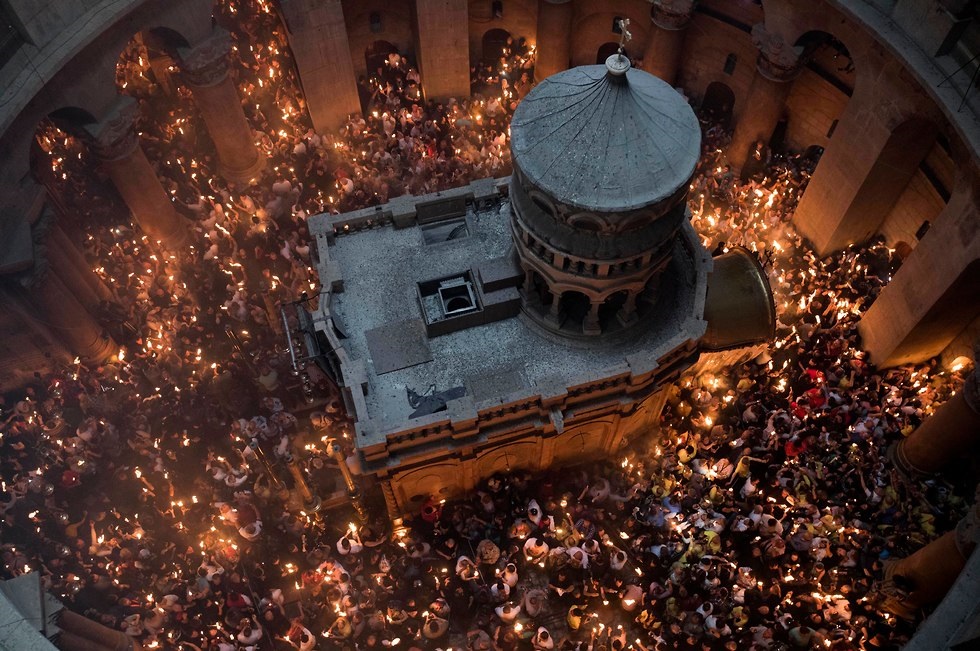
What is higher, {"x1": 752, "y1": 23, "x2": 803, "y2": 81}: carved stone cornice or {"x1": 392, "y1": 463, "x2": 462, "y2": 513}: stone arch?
{"x1": 752, "y1": 23, "x2": 803, "y2": 81}: carved stone cornice

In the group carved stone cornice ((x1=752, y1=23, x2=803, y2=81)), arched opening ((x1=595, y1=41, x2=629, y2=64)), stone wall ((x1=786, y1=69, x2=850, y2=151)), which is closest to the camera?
carved stone cornice ((x1=752, y1=23, x2=803, y2=81))

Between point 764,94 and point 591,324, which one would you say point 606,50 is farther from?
point 591,324

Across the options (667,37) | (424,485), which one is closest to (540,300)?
(424,485)

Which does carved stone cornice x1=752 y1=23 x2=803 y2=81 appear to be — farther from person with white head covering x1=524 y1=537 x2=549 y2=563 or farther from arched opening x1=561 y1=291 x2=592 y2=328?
person with white head covering x1=524 y1=537 x2=549 y2=563

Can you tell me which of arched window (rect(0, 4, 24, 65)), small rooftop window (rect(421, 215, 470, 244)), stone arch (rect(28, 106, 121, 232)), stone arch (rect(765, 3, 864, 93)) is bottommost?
stone arch (rect(28, 106, 121, 232))

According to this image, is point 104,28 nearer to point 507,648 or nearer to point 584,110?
point 584,110

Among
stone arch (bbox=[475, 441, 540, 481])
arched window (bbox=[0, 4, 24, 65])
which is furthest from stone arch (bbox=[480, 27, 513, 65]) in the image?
stone arch (bbox=[475, 441, 540, 481])

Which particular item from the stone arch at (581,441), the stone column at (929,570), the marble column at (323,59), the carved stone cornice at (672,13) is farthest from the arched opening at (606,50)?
the stone column at (929,570)
